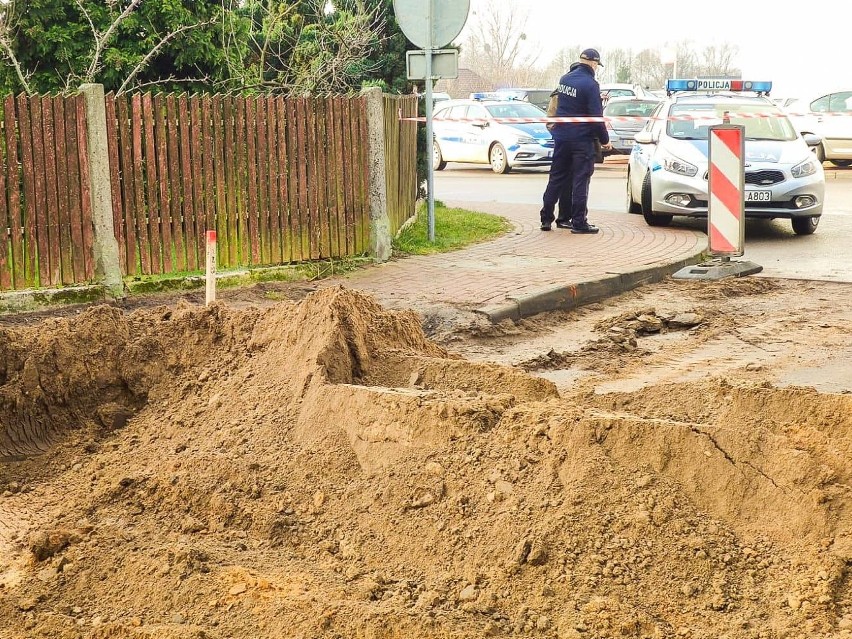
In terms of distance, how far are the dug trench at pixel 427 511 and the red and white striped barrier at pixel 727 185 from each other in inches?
229

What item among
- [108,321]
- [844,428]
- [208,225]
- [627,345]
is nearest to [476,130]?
[208,225]

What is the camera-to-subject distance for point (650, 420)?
4.17m

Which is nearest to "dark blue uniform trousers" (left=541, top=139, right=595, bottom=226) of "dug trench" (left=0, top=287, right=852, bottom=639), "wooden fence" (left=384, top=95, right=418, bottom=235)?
"wooden fence" (left=384, top=95, right=418, bottom=235)

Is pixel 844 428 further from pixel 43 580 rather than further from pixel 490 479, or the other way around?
pixel 43 580

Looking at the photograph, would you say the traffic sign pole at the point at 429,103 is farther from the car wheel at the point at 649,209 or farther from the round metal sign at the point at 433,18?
the car wheel at the point at 649,209

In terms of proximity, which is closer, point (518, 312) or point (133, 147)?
point (518, 312)

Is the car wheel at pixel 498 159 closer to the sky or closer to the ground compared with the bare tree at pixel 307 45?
closer to the ground

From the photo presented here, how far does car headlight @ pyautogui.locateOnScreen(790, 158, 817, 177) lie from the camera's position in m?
13.5

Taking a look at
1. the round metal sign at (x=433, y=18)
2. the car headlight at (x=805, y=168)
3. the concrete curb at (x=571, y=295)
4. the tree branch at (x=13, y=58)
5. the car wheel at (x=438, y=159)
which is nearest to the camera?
the concrete curb at (x=571, y=295)

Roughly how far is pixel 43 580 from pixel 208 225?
21.5ft

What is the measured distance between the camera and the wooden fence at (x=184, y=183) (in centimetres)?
895

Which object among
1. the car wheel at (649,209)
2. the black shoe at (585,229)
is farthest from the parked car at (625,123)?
the black shoe at (585,229)

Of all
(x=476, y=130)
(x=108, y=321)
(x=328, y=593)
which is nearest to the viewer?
(x=328, y=593)

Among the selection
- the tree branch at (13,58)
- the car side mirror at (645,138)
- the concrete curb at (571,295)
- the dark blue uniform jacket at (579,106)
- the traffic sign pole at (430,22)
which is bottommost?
the concrete curb at (571,295)
